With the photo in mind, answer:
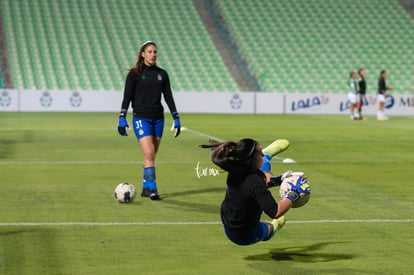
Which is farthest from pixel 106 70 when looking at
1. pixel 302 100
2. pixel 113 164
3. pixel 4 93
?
pixel 113 164

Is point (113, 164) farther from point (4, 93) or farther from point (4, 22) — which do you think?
point (4, 22)

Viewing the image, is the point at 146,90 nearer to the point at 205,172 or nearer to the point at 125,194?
the point at 125,194

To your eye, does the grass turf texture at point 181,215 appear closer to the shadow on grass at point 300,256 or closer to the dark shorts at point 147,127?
the shadow on grass at point 300,256

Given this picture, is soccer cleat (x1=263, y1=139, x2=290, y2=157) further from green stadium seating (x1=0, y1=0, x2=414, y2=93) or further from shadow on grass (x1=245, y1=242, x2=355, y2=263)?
green stadium seating (x1=0, y1=0, x2=414, y2=93)

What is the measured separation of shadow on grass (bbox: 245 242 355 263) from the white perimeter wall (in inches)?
1176

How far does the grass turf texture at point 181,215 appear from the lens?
7043mm

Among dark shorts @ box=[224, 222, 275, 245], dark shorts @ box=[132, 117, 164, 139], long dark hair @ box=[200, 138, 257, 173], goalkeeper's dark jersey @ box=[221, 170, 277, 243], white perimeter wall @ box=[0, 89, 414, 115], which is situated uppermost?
long dark hair @ box=[200, 138, 257, 173]

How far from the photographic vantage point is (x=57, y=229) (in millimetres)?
8523

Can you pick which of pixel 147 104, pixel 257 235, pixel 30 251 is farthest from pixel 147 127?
pixel 257 235

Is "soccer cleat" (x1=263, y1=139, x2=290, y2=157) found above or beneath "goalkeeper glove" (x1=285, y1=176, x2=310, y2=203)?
above

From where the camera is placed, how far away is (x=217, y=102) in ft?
126

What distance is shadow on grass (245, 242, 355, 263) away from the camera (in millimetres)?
7199

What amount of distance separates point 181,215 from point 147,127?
A: 183 cm

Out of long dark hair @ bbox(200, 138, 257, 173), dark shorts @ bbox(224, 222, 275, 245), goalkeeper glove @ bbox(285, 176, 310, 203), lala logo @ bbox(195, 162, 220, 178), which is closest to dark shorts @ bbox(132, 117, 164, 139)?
lala logo @ bbox(195, 162, 220, 178)
